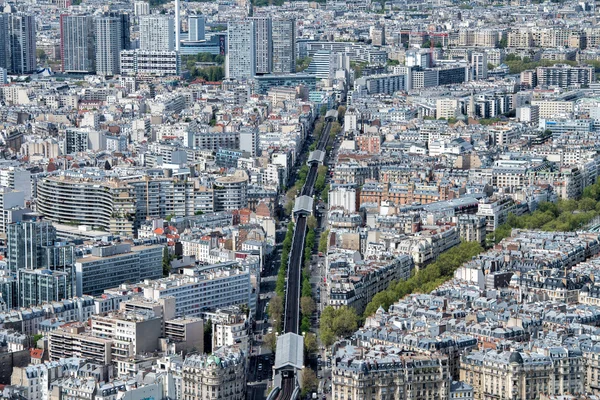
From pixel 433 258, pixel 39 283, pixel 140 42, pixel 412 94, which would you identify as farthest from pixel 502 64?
pixel 39 283

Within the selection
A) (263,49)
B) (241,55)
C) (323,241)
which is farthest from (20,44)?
(323,241)

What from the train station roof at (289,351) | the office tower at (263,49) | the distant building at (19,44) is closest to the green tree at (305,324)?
the train station roof at (289,351)

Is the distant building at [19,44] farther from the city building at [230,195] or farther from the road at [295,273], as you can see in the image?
the city building at [230,195]

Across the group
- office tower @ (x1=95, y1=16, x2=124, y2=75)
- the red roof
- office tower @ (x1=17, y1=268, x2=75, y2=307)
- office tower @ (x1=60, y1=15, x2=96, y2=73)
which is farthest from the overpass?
office tower @ (x1=60, y1=15, x2=96, y2=73)

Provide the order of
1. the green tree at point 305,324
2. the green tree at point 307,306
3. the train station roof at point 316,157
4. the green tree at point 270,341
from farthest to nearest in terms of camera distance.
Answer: the train station roof at point 316,157 → the green tree at point 307,306 → the green tree at point 305,324 → the green tree at point 270,341

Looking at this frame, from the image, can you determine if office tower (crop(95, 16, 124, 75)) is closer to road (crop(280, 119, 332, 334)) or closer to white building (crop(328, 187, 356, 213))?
road (crop(280, 119, 332, 334))

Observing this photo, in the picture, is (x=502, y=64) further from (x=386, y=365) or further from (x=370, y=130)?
(x=386, y=365)
